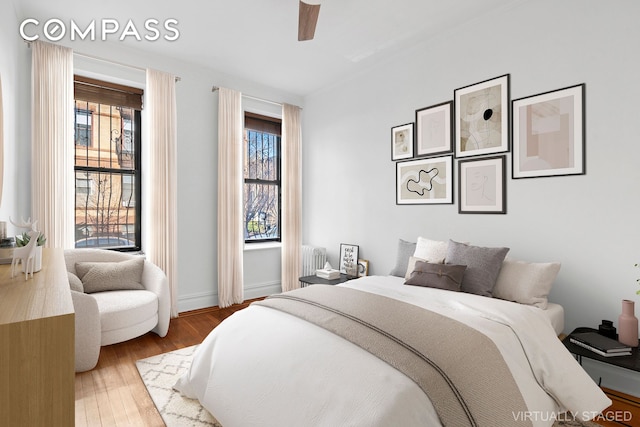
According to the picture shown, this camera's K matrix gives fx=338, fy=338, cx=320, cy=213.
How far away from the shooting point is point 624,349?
2016 millimetres

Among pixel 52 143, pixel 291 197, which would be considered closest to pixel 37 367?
pixel 52 143

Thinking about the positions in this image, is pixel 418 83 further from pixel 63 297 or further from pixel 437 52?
pixel 63 297

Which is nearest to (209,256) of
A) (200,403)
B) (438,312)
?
(200,403)

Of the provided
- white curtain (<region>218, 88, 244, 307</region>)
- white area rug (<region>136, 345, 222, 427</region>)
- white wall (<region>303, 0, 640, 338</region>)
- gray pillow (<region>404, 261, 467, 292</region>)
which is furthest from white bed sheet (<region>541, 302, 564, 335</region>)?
white curtain (<region>218, 88, 244, 307</region>)

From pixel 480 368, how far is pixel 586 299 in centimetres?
160

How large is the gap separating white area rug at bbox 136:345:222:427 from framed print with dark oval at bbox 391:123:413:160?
279 centimetres

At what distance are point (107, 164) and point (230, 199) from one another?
1.34 metres

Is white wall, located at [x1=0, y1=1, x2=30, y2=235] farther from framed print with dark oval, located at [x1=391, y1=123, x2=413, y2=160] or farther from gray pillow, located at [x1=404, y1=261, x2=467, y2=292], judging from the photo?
framed print with dark oval, located at [x1=391, y1=123, x2=413, y2=160]

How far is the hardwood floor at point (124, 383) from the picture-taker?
1.97m

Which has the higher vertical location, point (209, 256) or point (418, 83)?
point (418, 83)

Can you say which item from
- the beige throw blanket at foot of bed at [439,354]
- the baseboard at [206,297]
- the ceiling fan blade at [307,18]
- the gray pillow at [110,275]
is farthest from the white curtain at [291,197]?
the beige throw blanket at foot of bed at [439,354]

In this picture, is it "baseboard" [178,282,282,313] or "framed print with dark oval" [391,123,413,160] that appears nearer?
"framed print with dark oval" [391,123,413,160]

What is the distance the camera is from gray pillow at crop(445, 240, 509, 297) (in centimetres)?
251

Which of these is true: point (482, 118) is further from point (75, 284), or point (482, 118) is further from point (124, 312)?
point (75, 284)
